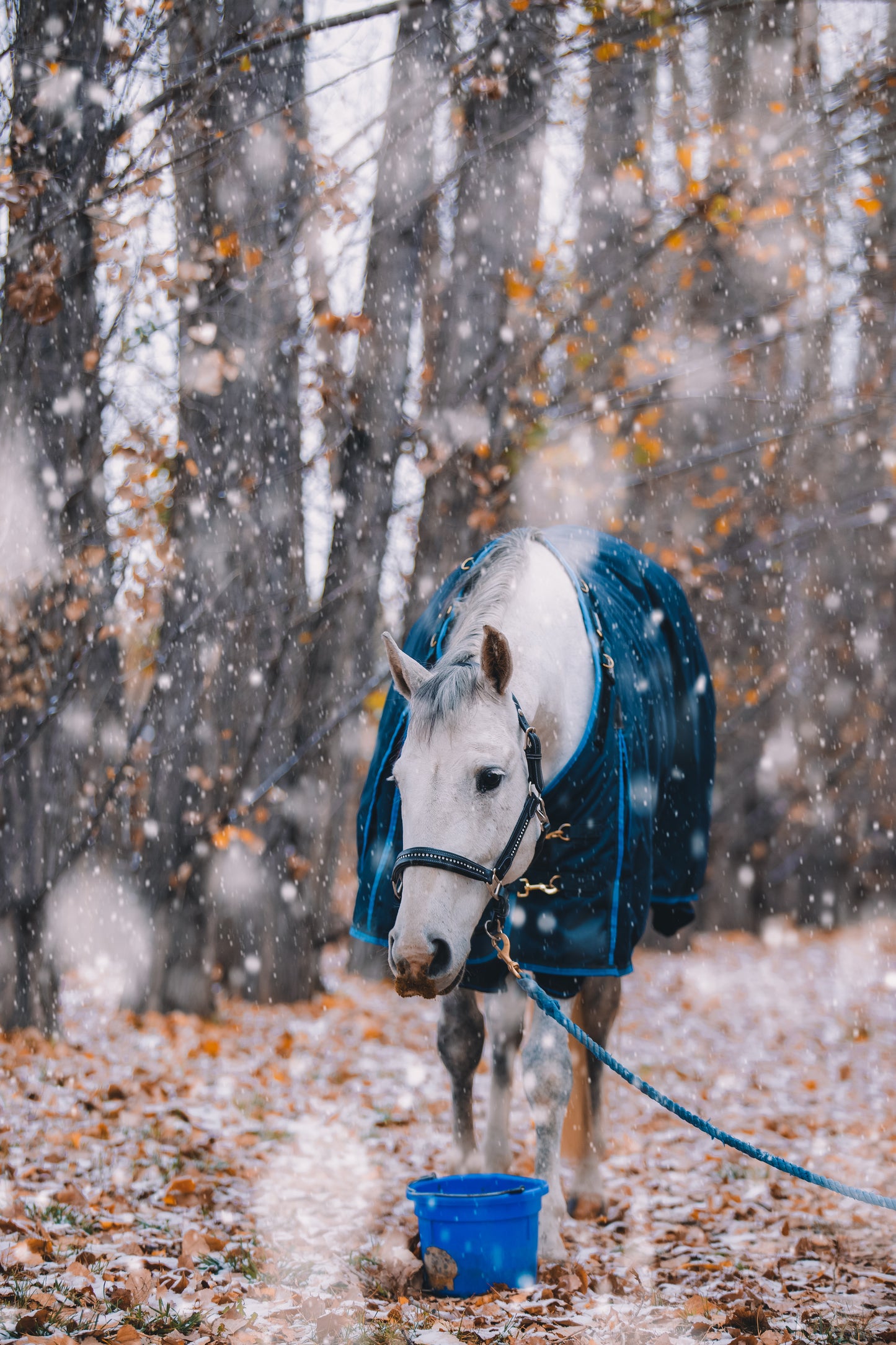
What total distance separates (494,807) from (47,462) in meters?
4.31

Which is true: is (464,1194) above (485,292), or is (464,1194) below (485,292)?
below

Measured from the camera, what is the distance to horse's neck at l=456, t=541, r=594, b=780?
3.21m

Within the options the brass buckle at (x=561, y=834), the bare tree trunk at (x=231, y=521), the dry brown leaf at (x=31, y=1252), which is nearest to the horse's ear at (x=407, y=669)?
the brass buckle at (x=561, y=834)

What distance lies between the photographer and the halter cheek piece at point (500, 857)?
2.72m

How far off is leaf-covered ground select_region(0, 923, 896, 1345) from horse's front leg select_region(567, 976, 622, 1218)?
107 millimetres

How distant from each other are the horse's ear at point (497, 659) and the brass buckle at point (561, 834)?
0.62m

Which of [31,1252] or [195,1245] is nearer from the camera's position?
[31,1252]

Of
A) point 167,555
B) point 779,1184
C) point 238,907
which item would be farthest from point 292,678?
point 779,1184

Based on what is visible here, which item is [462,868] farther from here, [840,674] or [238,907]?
[840,674]

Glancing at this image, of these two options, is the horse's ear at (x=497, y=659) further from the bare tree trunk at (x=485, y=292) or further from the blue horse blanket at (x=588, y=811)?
the bare tree trunk at (x=485, y=292)

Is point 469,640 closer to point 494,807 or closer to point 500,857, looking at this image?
point 494,807

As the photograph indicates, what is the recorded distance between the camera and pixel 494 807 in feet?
9.37

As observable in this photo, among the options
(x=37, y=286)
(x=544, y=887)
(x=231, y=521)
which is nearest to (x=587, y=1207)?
(x=544, y=887)

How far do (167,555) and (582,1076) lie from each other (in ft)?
14.6
